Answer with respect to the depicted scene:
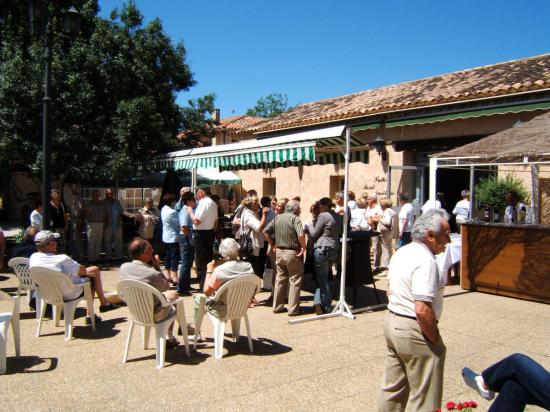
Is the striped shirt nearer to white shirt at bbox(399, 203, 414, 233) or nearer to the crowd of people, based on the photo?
the crowd of people

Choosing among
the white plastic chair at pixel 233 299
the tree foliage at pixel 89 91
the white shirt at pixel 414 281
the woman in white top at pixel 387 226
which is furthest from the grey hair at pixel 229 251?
the tree foliage at pixel 89 91

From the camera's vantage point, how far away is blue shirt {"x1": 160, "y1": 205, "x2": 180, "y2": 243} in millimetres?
7949

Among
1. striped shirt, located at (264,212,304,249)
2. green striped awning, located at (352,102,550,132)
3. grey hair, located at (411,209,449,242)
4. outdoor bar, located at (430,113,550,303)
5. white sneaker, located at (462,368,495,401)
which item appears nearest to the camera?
white sneaker, located at (462,368,495,401)

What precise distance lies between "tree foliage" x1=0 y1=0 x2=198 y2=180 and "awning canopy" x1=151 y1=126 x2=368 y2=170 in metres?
1.37

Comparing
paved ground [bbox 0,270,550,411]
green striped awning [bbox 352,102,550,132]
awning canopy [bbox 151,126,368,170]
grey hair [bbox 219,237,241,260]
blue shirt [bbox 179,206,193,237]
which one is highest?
green striped awning [bbox 352,102,550,132]

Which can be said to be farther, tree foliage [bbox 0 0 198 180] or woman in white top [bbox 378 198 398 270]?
tree foliage [bbox 0 0 198 180]

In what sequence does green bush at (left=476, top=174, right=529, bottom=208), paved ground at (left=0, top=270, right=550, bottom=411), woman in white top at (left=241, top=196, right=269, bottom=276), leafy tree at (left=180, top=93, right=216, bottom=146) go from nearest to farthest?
1. paved ground at (left=0, top=270, right=550, bottom=411)
2. woman in white top at (left=241, top=196, right=269, bottom=276)
3. green bush at (left=476, top=174, right=529, bottom=208)
4. leafy tree at (left=180, top=93, right=216, bottom=146)

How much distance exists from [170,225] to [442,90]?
808 cm

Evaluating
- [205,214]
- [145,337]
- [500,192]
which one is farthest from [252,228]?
[500,192]

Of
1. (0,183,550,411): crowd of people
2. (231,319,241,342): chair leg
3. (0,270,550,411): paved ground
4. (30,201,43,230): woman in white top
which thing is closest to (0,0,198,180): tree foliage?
(0,183,550,411): crowd of people

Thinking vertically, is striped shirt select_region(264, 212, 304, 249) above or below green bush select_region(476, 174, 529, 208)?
below

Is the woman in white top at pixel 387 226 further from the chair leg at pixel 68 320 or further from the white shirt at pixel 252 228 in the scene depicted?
the chair leg at pixel 68 320

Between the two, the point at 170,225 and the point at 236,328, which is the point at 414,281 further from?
the point at 170,225

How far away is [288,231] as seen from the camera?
629cm
